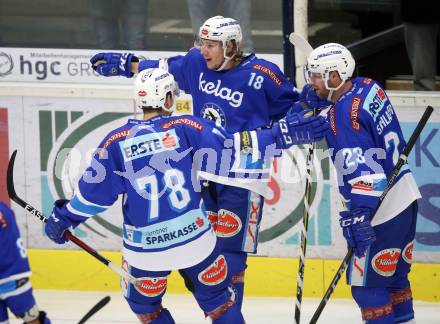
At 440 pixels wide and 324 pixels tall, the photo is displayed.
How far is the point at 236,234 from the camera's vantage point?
18.5 feet

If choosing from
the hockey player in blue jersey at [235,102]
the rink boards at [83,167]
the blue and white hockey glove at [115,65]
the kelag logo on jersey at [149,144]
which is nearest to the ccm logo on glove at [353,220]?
the hockey player in blue jersey at [235,102]

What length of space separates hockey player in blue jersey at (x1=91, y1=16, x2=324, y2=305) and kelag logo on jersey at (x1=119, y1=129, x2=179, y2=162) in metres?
0.84

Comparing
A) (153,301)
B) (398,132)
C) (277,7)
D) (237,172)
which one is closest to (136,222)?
(153,301)

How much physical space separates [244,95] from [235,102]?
0.05 metres

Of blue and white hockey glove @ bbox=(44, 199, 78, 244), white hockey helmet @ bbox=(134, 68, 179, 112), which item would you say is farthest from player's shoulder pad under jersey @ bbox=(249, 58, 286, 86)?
blue and white hockey glove @ bbox=(44, 199, 78, 244)

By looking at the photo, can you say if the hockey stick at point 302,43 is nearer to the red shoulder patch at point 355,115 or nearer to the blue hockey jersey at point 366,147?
the blue hockey jersey at point 366,147

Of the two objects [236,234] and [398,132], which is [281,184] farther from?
[398,132]

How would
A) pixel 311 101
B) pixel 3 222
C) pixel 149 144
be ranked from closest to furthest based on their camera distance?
pixel 3 222, pixel 149 144, pixel 311 101

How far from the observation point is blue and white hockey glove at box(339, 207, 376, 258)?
504 centimetres

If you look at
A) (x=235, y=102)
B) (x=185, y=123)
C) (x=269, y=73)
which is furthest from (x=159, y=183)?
(x=269, y=73)

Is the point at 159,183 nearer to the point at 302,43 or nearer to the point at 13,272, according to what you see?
the point at 13,272

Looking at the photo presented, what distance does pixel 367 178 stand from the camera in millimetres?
5059

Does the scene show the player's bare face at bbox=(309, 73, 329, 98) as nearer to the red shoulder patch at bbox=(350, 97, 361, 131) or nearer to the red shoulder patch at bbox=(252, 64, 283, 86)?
the red shoulder patch at bbox=(350, 97, 361, 131)

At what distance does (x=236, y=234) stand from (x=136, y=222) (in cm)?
85
